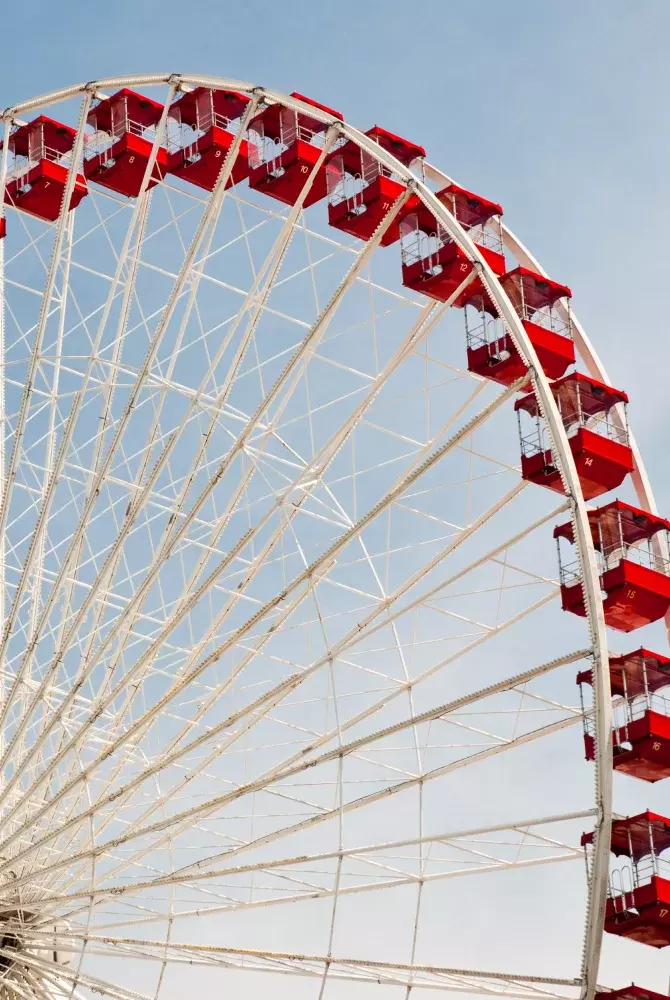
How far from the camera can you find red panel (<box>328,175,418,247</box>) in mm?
27688

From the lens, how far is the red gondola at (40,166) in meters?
30.4

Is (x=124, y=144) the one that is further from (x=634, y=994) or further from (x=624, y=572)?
(x=634, y=994)

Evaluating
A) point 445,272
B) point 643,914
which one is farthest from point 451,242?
point 643,914

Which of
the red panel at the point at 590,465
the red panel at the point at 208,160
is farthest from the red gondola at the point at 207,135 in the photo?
the red panel at the point at 590,465

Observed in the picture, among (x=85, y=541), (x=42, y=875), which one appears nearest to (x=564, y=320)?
(x=85, y=541)

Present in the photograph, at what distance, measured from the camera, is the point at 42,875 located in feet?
96.1

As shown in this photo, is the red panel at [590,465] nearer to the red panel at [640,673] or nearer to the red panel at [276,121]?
the red panel at [640,673]

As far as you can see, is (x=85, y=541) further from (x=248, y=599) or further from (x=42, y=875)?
(x=42, y=875)

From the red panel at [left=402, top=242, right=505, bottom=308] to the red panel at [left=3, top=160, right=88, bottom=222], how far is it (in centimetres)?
677

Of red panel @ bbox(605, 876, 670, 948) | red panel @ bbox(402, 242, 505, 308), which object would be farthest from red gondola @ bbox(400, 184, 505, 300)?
red panel @ bbox(605, 876, 670, 948)

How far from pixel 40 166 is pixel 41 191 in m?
0.47

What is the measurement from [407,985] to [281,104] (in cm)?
1341

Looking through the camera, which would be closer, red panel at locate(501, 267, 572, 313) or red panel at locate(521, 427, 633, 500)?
red panel at locate(521, 427, 633, 500)

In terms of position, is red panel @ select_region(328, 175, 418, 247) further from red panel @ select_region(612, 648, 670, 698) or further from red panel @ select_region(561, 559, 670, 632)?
red panel @ select_region(612, 648, 670, 698)
